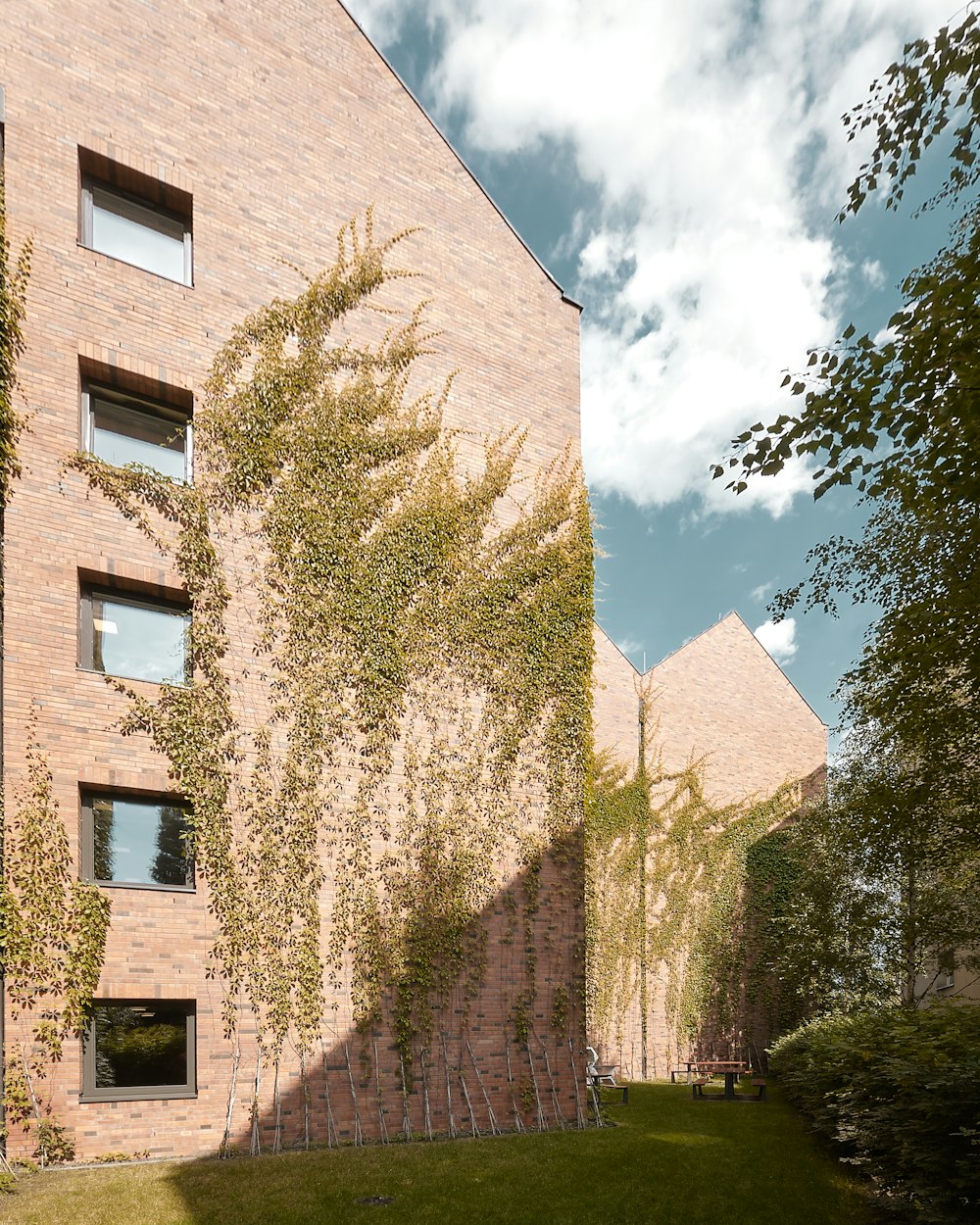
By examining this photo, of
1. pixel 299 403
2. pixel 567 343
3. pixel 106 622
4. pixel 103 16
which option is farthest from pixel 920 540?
pixel 103 16

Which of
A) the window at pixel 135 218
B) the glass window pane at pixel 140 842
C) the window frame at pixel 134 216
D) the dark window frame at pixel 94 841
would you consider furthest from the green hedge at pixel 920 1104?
the window at pixel 135 218

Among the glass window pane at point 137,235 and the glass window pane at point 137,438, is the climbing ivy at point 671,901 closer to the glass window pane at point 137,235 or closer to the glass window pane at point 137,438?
the glass window pane at point 137,438

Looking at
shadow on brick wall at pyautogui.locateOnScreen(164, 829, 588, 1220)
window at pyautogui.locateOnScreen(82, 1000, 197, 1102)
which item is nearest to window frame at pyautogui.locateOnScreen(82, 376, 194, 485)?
window at pyautogui.locateOnScreen(82, 1000, 197, 1102)

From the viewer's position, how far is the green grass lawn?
7.63m

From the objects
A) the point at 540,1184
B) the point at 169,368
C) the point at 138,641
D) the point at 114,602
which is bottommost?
the point at 540,1184

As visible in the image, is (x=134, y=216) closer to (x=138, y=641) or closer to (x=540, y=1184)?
(x=138, y=641)

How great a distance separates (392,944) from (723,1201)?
4.69 m

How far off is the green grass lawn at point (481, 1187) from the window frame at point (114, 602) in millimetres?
4971

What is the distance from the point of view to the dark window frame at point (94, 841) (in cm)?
986

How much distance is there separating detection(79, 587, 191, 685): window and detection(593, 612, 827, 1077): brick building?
1149 cm

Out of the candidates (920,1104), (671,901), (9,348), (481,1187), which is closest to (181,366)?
(9,348)

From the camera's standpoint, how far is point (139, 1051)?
9.68 m

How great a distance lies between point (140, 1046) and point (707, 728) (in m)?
16.7

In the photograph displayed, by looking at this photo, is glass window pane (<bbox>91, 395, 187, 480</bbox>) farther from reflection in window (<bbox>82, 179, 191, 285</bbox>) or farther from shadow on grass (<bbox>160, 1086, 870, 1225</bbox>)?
shadow on grass (<bbox>160, 1086, 870, 1225</bbox>)
